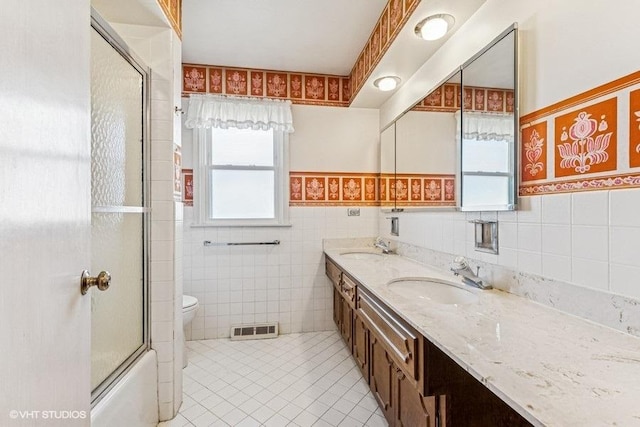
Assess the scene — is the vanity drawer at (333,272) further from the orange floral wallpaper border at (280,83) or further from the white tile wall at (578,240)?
the orange floral wallpaper border at (280,83)

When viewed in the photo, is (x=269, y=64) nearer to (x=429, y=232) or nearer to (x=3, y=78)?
(x=429, y=232)

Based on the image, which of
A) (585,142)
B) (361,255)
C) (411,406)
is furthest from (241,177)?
(585,142)

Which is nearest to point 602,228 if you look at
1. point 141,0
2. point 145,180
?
point 145,180

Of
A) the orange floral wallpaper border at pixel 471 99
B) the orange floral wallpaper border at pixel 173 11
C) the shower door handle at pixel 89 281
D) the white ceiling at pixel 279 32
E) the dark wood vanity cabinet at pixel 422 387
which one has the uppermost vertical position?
the white ceiling at pixel 279 32

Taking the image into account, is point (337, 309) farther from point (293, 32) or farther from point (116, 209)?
point (293, 32)

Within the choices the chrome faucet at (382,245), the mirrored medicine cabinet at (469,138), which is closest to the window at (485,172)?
the mirrored medicine cabinet at (469,138)

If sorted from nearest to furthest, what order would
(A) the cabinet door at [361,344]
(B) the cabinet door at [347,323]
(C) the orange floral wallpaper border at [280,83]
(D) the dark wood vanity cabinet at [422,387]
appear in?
(D) the dark wood vanity cabinet at [422,387] → (A) the cabinet door at [361,344] → (B) the cabinet door at [347,323] → (C) the orange floral wallpaper border at [280,83]

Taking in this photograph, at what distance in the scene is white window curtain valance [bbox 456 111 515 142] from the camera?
4.59 ft

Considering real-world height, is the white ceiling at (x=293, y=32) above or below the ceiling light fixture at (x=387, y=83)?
above

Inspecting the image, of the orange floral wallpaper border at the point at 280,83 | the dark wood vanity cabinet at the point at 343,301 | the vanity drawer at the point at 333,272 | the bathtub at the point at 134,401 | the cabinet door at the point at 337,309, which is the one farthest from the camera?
the orange floral wallpaper border at the point at 280,83

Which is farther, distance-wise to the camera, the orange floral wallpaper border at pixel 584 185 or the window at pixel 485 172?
the window at pixel 485 172

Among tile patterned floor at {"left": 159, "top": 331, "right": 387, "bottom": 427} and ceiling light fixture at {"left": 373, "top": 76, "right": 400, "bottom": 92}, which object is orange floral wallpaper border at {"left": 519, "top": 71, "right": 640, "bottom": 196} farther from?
tile patterned floor at {"left": 159, "top": 331, "right": 387, "bottom": 427}

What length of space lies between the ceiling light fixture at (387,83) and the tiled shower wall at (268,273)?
3.76ft

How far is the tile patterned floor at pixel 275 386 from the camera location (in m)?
1.75
